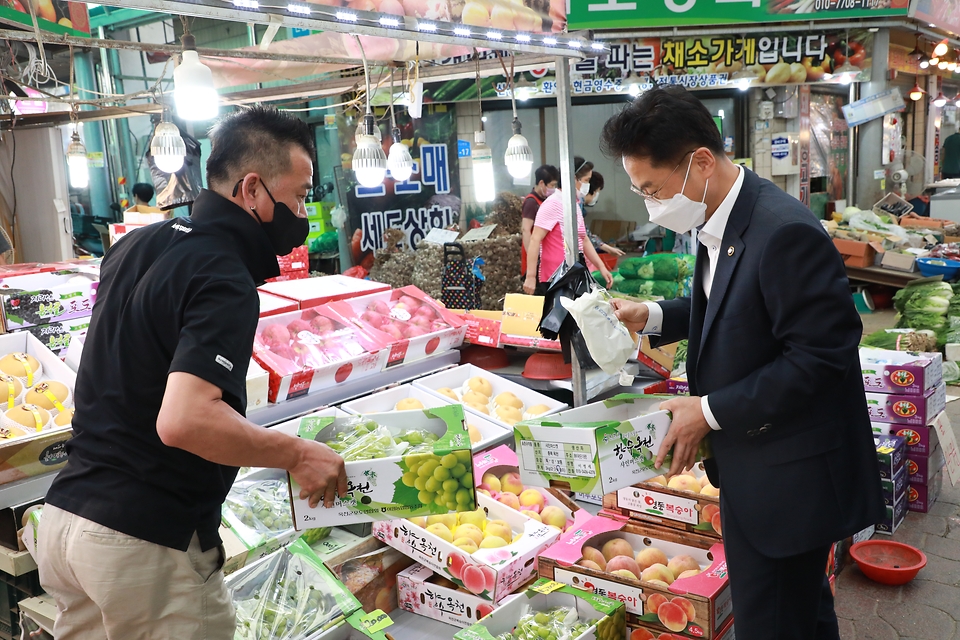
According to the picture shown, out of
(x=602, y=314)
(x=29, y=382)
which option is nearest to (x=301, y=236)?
(x=602, y=314)

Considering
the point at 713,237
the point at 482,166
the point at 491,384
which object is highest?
the point at 482,166

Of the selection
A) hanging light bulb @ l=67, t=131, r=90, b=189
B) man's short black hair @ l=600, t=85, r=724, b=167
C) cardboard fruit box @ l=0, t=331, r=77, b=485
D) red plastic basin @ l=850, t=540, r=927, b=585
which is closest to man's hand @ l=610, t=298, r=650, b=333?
man's short black hair @ l=600, t=85, r=724, b=167

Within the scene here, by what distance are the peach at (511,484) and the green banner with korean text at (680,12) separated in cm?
775

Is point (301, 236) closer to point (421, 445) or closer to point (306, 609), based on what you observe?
point (421, 445)

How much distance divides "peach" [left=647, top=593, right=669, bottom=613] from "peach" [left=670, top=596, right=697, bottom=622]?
5cm

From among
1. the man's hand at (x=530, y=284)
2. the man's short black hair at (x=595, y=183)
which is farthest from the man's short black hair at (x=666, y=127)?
the man's short black hair at (x=595, y=183)

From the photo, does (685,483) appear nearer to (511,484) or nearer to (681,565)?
(681,565)

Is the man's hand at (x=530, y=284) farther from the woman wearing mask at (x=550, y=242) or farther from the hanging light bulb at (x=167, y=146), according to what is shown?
the hanging light bulb at (x=167, y=146)

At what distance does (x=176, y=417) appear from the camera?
5.24 feet

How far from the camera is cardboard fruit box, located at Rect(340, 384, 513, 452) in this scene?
3.54 m

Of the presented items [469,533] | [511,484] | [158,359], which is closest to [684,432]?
[469,533]

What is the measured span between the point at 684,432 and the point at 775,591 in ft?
1.55

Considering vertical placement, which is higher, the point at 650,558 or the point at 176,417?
the point at 176,417

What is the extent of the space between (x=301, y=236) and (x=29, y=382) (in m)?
2.04
